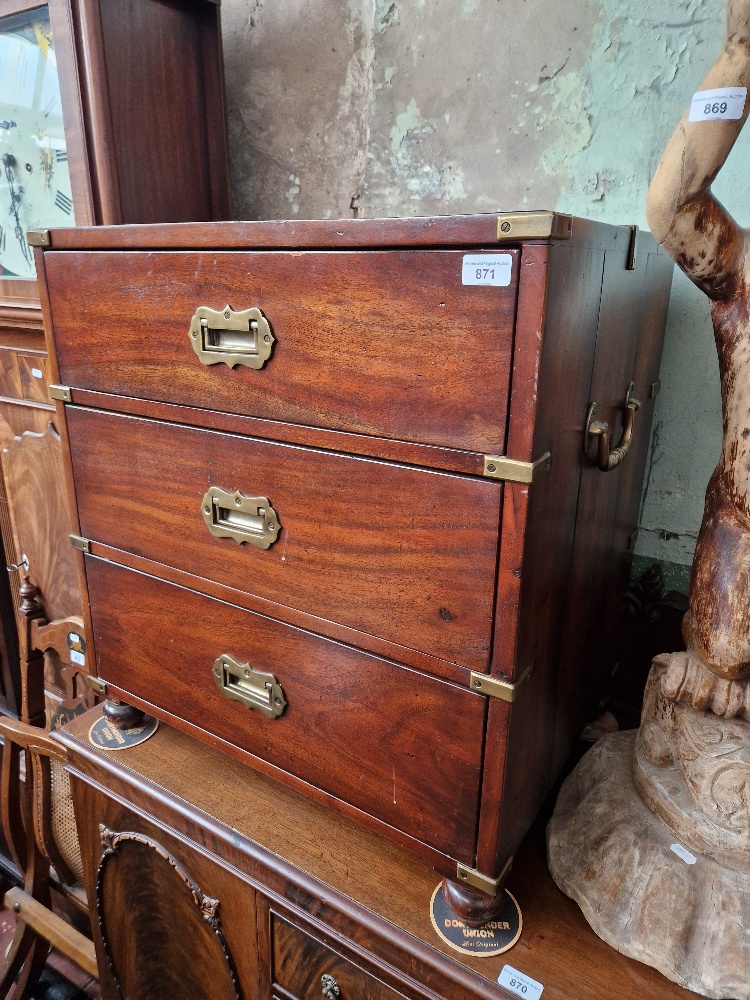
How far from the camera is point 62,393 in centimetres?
95

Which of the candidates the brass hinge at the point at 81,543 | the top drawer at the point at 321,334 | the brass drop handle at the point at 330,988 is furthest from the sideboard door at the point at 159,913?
the top drawer at the point at 321,334

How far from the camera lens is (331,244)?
0.65 meters

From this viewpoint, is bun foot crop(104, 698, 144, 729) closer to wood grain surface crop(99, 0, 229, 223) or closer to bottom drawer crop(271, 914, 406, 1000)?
bottom drawer crop(271, 914, 406, 1000)

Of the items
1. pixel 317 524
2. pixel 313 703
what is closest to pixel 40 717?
pixel 313 703

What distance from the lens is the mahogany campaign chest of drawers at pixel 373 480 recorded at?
617 millimetres

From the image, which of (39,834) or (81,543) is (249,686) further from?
(39,834)

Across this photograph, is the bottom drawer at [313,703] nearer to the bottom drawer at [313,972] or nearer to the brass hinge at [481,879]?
the brass hinge at [481,879]

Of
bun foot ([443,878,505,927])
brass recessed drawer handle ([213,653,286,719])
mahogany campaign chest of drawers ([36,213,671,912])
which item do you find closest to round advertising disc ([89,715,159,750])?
mahogany campaign chest of drawers ([36,213,671,912])

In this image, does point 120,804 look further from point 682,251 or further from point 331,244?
point 682,251

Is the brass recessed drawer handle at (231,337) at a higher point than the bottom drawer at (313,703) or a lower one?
higher

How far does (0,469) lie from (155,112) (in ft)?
2.84

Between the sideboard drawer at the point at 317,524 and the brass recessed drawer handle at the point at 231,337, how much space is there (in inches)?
3.6

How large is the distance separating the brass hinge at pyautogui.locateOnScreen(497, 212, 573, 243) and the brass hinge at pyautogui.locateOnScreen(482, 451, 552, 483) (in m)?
0.18

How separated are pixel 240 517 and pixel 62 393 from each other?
33cm
